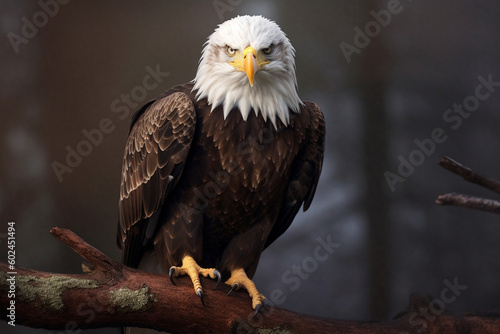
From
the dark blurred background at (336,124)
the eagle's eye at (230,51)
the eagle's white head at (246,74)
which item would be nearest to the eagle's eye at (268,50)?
the eagle's white head at (246,74)

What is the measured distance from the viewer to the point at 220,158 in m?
1.93

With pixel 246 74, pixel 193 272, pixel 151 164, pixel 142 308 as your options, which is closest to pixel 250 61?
pixel 246 74

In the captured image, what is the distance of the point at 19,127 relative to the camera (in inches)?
93.5

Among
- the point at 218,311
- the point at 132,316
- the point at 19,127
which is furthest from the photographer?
the point at 19,127

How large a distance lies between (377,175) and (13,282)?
169cm

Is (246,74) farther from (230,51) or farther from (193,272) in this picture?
(193,272)

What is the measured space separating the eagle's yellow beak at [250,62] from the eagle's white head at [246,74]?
1.8 inches

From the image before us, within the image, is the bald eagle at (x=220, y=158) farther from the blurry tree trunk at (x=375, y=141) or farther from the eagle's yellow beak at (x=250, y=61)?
the blurry tree trunk at (x=375, y=141)

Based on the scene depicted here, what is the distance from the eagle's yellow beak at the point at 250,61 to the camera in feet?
5.85

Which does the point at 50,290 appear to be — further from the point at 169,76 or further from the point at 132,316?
the point at 169,76

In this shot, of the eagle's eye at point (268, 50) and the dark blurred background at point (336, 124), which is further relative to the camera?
the dark blurred background at point (336, 124)

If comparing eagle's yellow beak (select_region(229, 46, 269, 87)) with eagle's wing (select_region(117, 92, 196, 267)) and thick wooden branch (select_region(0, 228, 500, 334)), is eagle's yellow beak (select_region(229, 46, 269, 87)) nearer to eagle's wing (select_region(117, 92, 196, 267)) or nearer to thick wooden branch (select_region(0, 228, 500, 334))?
eagle's wing (select_region(117, 92, 196, 267))

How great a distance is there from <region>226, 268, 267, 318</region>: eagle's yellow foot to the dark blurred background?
0.61 meters

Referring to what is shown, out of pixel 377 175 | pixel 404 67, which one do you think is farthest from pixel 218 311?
pixel 404 67
